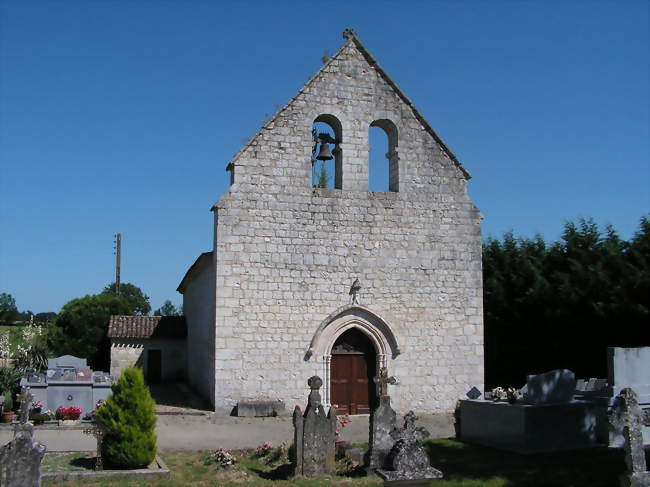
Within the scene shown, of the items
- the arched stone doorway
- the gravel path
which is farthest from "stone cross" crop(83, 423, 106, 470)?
the arched stone doorway

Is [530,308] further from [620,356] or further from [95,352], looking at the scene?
[95,352]

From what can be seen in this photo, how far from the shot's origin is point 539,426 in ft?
41.6

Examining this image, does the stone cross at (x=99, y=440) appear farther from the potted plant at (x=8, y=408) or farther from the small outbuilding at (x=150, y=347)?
the small outbuilding at (x=150, y=347)

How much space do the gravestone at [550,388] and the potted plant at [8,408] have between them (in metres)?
12.3

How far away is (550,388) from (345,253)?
7.00m

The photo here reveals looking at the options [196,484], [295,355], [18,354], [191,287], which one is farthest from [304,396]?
[18,354]

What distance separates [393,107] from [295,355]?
305 inches

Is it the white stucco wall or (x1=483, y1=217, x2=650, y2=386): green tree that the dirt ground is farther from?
the white stucco wall

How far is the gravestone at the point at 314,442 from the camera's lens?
11016 millimetres

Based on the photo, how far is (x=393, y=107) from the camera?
62.4 feet

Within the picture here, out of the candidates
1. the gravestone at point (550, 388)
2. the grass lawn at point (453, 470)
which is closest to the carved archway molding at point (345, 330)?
the grass lawn at point (453, 470)

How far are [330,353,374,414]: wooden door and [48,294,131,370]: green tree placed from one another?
1402cm

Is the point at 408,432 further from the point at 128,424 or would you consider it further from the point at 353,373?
the point at 353,373

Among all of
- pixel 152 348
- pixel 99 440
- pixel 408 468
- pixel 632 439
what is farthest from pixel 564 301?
pixel 152 348
